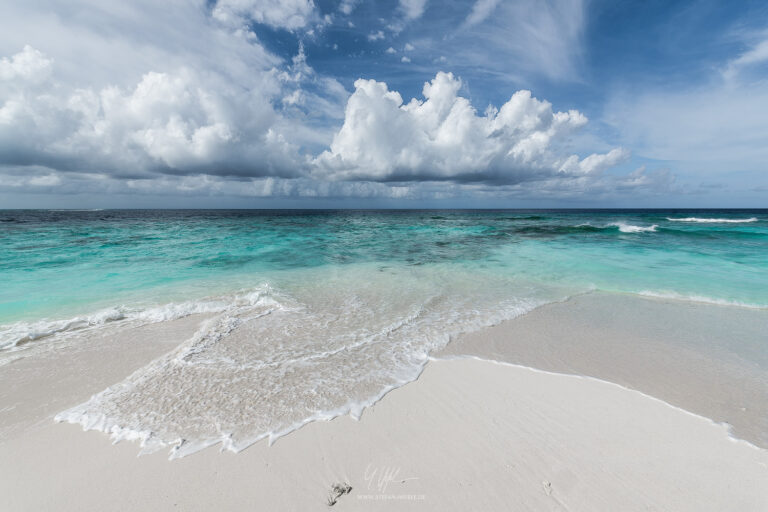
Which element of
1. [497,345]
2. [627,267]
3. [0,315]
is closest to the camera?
[497,345]

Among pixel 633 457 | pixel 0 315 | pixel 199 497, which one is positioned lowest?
pixel 0 315

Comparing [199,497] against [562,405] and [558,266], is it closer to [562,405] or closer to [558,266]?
[562,405]

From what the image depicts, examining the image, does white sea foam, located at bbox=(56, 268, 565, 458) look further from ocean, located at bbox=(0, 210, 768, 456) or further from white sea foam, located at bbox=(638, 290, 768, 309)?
white sea foam, located at bbox=(638, 290, 768, 309)

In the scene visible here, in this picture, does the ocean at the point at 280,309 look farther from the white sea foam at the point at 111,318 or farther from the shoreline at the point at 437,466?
the shoreline at the point at 437,466

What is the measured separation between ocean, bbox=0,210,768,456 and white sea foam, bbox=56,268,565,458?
0.08 ft

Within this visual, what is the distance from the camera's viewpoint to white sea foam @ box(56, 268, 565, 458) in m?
3.85

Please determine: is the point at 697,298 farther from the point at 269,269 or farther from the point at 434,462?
the point at 269,269

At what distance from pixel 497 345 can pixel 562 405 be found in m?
2.05

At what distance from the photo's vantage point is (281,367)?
5258 mm

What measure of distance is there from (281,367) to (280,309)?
10.6 ft

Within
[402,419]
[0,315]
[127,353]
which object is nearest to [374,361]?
[402,419]

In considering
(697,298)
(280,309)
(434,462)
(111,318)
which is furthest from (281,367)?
(697,298)

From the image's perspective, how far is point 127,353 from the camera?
5801mm

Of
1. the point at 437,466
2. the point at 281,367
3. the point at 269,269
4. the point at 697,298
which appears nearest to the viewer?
the point at 437,466
